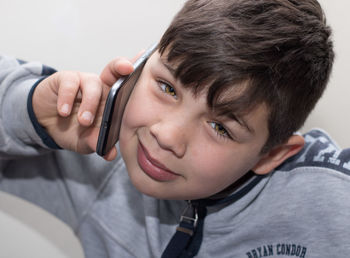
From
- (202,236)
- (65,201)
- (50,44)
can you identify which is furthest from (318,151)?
(50,44)

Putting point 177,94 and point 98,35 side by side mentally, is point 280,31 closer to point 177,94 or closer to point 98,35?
point 177,94

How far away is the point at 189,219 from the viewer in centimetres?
64

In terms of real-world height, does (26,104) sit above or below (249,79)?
below

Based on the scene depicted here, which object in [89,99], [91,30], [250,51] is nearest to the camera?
[250,51]

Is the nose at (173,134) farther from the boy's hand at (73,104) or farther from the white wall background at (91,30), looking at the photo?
the white wall background at (91,30)

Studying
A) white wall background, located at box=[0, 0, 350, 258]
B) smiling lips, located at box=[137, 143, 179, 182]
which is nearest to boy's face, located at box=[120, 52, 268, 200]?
smiling lips, located at box=[137, 143, 179, 182]

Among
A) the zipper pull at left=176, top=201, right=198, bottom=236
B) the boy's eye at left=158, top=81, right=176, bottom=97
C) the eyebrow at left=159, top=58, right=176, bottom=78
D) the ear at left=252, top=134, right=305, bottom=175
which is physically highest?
the eyebrow at left=159, top=58, right=176, bottom=78

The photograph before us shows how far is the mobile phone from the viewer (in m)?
0.48

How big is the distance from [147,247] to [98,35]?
48 cm

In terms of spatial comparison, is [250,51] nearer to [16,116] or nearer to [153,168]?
→ [153,168]

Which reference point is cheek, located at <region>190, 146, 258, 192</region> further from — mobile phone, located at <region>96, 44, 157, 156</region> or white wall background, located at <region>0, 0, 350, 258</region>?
white wall background, located at <region>0, 0, 350, 258</region>

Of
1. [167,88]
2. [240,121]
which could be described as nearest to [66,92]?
[167,88]

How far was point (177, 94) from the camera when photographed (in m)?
0.49

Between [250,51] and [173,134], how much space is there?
14cm
